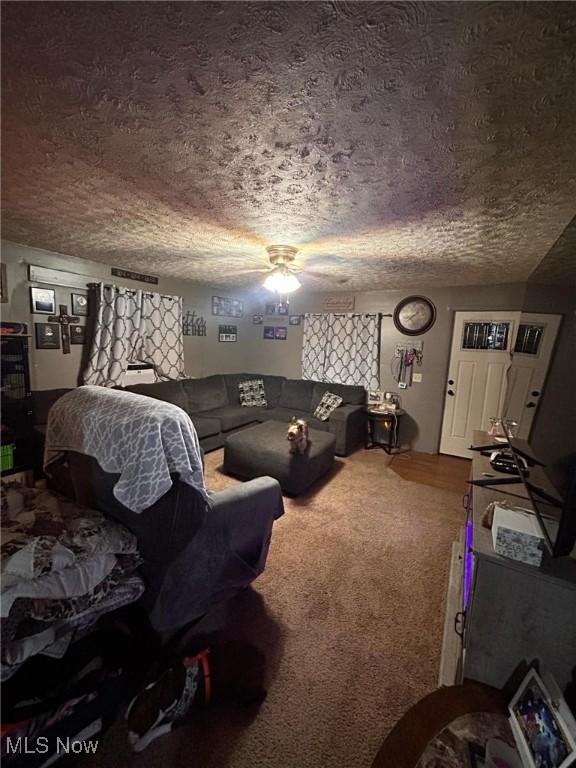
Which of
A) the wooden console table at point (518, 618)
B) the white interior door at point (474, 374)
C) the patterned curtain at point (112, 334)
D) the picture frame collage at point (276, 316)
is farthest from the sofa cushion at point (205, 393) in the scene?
the wooden console table at point (518, 618)

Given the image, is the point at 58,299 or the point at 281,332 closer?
the point at 58,299

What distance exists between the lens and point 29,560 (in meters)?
1.01

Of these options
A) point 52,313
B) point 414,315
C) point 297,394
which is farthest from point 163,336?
point 414,315

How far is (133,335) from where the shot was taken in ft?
12.4

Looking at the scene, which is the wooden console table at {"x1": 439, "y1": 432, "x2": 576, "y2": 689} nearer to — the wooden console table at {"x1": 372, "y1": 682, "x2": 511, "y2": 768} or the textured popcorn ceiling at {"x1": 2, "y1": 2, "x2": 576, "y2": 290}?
the wooden console table at {"x1": 372, "y1": 682, "x2": 511, "y2": 768}

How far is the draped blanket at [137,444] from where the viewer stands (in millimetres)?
1227

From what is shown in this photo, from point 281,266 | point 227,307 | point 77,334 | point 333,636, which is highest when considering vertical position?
point 281,266

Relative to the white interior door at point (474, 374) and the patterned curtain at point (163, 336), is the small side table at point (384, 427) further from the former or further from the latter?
the patterned curtain at point (163, 336)

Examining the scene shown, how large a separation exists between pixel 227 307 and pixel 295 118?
4295mm

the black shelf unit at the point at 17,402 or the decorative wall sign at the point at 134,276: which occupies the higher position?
the decorative wall sign at the point at 134,276

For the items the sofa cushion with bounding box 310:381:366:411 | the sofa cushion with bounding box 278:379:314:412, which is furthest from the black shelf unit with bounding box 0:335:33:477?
the sofa cushion with bounding box 310:381:366:411

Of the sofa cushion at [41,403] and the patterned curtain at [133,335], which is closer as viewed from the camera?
the sofa cushion at [41,403]

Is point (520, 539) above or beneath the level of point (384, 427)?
above

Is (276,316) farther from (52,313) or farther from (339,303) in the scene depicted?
(52,313)
